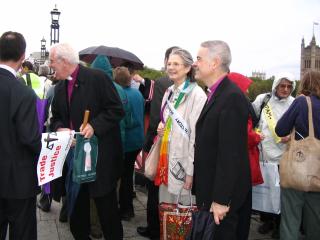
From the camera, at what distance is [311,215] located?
3.69 m

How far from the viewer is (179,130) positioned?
3.47 metres

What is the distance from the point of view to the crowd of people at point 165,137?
264cm

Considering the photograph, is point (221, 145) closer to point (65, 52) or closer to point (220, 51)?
point (220, 51)

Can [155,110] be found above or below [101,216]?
above

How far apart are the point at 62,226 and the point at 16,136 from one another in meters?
2.33

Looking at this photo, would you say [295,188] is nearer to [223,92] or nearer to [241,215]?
[241,215]

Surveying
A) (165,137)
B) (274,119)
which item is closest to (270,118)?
(274,119)

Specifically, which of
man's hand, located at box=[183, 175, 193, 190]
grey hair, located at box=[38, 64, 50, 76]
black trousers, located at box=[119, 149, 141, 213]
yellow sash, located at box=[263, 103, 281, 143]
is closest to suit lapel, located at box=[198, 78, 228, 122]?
man's hand, located at box=[183, 175, 193, 190]

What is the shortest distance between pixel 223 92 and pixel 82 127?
1.41m

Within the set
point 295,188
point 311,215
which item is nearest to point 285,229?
point 311,215

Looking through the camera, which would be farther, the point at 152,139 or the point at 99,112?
the point at 152,139

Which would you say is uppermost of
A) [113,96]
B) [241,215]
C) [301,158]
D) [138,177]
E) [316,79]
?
[316,79]

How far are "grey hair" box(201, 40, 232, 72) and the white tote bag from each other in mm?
1946

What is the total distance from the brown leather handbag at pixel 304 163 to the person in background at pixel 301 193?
0.06 meters
